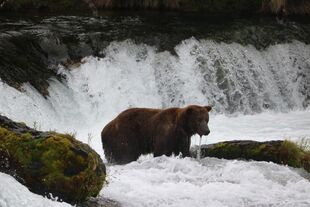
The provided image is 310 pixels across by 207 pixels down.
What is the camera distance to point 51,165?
18.3ft

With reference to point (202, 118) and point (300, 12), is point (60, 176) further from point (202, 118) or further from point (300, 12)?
point (300, 12)

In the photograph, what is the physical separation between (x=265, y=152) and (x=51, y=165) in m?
3.58

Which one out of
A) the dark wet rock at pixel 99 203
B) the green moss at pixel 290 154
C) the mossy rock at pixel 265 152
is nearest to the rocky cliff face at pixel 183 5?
the mossy rock at pixel 265 152

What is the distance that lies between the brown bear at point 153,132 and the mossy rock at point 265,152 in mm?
304

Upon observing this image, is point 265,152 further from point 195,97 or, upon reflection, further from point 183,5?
point 183,5

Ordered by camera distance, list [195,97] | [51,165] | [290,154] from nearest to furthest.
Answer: [51,165], [290,154], [195,97]

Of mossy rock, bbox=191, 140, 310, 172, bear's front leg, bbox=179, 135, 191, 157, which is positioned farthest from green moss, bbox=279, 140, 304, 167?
bear's front leg, bbox=179, 135, 191, 157

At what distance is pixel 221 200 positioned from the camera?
21.1 feet

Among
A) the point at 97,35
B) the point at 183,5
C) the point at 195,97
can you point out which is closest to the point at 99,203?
the point at 195,97

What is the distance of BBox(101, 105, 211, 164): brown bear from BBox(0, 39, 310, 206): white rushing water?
399 millimetres

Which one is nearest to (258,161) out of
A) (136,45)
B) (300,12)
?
(136,45)

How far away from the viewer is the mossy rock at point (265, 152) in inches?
320

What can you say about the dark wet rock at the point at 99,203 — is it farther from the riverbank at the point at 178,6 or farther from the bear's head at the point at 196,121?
the riverbank at the point at 178,6

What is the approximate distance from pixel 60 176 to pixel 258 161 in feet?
11.1
